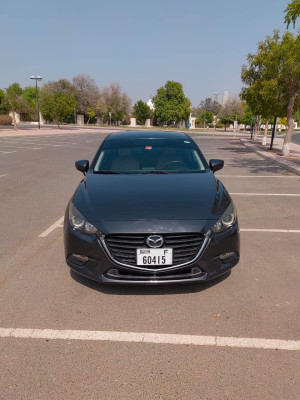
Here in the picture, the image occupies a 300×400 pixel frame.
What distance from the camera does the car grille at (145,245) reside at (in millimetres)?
2926

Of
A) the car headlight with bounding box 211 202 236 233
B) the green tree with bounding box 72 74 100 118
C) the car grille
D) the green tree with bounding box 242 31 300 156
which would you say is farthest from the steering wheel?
the green tree with bounding box 72 74 100 118

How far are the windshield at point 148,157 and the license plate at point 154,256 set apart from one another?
1537mm

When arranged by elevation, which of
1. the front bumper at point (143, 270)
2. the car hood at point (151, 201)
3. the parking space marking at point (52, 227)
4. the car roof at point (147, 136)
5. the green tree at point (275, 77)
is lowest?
the parking space marking at point (52, 227)

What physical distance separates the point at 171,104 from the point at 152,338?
266ft

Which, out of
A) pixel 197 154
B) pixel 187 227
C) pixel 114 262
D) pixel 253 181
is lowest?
pixel 253 181

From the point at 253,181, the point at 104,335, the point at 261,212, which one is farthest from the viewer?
the point at 253,181

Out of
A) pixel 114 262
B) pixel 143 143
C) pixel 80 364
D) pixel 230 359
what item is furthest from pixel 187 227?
pixel 143 143

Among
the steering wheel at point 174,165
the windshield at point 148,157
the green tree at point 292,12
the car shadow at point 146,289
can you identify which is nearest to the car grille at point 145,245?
the car shadow at point 146,289

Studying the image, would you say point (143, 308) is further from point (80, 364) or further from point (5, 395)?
point (5, 395)

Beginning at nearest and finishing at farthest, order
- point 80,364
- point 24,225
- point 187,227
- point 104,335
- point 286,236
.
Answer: point 80,364 → point 104,335 → point 187,227 → point 286,236 → point 24,225

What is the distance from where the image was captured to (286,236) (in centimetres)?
512

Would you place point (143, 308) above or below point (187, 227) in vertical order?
below

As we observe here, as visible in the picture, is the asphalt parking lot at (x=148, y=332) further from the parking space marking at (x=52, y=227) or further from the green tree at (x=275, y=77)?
the green tree at (x=275, y=77)

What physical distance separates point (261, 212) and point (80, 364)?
5037mm
